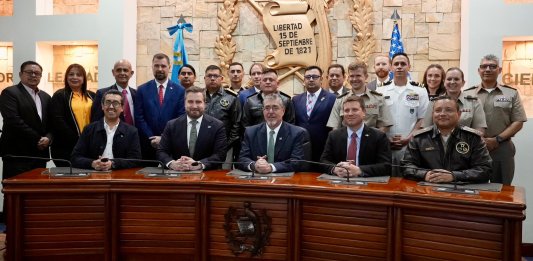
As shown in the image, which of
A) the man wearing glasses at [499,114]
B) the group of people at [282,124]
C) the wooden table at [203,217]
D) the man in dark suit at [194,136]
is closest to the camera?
the wooden table at [203,217]

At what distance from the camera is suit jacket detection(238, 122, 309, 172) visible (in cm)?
356

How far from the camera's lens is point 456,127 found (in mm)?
3162

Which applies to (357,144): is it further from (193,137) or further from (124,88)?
(124,88)

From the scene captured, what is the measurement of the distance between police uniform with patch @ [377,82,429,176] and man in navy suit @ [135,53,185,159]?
1664 mm

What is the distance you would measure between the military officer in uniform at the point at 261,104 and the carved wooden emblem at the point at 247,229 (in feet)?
4.08

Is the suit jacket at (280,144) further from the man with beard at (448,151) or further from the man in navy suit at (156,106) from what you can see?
the man in navy suit at (156,106)

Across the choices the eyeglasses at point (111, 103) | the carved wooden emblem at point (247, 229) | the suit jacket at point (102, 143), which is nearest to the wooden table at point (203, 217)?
the carved wooden emblem at point (247, 229)

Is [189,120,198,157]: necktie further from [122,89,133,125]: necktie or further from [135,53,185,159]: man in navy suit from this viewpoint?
[122,89,133,125]: necktie

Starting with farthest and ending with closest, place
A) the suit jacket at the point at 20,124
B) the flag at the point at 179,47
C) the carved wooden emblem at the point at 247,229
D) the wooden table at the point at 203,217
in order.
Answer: the flag at the point at 179,47 < the suit jacket at the point at 20,124 < the carved wooden emblem at the point at 247,229 < the wooden table at the point at 203,217

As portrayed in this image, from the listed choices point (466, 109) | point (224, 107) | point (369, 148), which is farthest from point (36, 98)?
point (466, 109)

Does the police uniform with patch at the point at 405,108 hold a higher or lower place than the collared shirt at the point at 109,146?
higher

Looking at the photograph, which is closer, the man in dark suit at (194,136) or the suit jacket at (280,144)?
the suit jacket at (280,144)

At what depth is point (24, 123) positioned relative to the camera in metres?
4.22

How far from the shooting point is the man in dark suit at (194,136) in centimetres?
367
